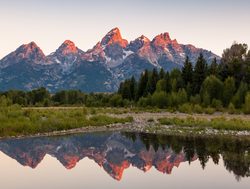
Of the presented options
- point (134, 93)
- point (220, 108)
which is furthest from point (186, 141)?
point (134, 93)

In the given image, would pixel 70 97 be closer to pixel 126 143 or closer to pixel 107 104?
pixel 107 104

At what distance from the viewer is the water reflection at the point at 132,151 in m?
25.4

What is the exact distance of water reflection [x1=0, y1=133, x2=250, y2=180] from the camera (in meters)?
25.4

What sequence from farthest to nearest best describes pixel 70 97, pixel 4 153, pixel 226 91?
A: 1. pixel 70 97
2. pixel 226 91
3. pixel 4 153

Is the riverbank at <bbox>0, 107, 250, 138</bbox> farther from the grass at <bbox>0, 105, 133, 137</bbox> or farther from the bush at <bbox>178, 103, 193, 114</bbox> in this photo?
the bush at <bbox>178, 103, 193, 114</bbox>

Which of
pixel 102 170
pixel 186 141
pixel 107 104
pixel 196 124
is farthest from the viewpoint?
pixel 107 104

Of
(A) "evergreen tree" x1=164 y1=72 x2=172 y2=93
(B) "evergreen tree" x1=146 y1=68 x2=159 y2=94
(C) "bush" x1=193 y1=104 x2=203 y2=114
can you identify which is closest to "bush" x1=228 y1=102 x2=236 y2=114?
(C) "bush" x1=193 y1=104 x2=203 y2=114

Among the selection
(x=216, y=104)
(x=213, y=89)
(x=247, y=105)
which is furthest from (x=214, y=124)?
(x=213, y=89)

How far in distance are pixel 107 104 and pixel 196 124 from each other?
5460 cm

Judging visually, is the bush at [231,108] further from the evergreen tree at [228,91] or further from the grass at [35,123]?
the grass at [35,123]

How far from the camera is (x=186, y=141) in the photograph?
34.7 metres

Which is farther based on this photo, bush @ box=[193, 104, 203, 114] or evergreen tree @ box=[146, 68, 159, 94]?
evergreen tree @ box=[146, 68, 159, 94]

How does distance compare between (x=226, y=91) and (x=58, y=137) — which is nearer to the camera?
(x=58, y=137)

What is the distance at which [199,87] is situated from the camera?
7875 cm
